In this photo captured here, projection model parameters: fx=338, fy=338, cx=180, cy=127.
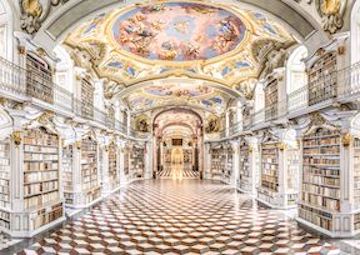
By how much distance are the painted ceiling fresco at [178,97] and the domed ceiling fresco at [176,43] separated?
3.09 meters

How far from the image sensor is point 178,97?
23656 mm

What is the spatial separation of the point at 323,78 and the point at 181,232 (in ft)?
17.4

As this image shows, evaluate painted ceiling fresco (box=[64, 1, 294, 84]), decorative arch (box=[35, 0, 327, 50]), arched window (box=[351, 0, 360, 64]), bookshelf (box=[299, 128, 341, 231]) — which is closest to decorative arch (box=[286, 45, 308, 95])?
painted ceiling fresco (box=[64, 1, 294, 84])

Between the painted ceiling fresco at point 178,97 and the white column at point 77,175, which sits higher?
the painted ceiling fresco at point 178,97

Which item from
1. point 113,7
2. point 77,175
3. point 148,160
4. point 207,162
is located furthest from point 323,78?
point 148,160

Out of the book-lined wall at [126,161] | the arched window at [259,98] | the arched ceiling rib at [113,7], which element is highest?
the arched ceiling rib at [113,7]

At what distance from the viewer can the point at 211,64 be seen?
52.2ft

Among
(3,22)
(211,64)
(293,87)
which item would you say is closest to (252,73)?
(211,64)

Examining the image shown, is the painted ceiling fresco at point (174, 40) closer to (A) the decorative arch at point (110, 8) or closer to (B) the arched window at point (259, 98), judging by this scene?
(B) the arched window at point (259, 98)

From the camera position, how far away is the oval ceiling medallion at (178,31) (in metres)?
10.8

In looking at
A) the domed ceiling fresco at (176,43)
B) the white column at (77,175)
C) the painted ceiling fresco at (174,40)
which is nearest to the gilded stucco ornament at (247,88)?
the domed ceiling fresco at (176,43)

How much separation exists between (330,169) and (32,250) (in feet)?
22.8

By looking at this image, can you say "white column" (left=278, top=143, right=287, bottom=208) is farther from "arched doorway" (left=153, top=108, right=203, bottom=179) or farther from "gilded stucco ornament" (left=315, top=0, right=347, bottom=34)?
"arched doorway" (left=153, top=108, right=203, bottom=179)

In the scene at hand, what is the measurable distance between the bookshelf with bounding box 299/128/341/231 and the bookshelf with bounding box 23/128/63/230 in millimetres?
6916
